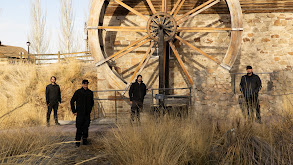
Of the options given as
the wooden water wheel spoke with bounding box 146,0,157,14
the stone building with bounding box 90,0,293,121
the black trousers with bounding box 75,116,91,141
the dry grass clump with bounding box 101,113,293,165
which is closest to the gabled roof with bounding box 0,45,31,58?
the stone building with bounding box 90,0,293,121

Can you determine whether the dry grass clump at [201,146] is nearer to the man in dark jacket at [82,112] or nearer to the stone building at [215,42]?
the man in dark jacket at [82,112]

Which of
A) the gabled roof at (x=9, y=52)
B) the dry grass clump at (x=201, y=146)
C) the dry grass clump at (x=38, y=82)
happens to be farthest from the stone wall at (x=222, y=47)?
the gabled roof at (x=9, y=52)

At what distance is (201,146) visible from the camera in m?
3.40

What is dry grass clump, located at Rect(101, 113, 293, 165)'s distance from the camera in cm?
302

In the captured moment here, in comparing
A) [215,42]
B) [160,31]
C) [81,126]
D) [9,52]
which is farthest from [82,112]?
[9,52]

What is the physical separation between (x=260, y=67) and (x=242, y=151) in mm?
5550

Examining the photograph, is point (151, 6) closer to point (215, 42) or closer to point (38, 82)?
point (215, 42)

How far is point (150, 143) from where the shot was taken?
3420mm

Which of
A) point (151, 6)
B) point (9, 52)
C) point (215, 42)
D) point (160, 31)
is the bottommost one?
point (215, 42)

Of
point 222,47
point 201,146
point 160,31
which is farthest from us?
point 222,47

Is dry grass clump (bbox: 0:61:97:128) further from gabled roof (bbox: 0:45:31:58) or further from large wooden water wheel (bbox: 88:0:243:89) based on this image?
gabled roof (bbox: 0:45:31:58)

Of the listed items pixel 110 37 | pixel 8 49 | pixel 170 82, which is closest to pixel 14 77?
pixel 110 37

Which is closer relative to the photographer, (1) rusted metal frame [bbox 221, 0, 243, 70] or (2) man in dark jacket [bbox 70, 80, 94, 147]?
(2) man in dark jacket [bbox 70, 80, 94, 147]

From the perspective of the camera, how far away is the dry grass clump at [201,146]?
3016 mm
